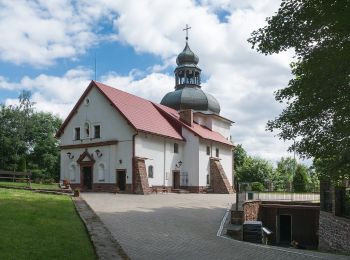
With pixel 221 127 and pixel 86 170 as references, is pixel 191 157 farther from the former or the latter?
pixel 221 127

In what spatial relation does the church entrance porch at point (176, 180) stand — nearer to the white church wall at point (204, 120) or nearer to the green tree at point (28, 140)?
the white church wall at point (204, 120)

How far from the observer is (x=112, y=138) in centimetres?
3631

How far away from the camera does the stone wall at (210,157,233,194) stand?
42031 millimetres

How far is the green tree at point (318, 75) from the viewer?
13039 mm

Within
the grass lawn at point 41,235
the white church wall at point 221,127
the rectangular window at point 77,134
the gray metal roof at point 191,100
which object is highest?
the gray metal roof at point 191,100

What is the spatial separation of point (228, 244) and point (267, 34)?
6990 mm

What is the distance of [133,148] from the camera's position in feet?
114

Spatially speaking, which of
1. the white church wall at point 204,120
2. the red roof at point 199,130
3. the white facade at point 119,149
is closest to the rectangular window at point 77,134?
the white facade at point 119,149

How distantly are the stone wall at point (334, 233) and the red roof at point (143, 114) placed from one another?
17507 mm

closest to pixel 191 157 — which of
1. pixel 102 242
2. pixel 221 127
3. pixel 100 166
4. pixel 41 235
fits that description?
pixel 100 166

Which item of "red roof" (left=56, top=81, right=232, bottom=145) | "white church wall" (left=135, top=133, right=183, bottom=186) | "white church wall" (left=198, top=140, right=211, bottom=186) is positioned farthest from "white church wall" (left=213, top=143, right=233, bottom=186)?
"white church wall" (left=135, top=133, right=183, bottom=186)

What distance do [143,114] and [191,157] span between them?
6282 mm

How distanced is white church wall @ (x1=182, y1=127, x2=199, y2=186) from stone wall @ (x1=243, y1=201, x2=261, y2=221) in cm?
1360

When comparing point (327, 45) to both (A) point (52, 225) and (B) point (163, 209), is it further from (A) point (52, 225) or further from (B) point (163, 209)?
(B) point (163, 209)
